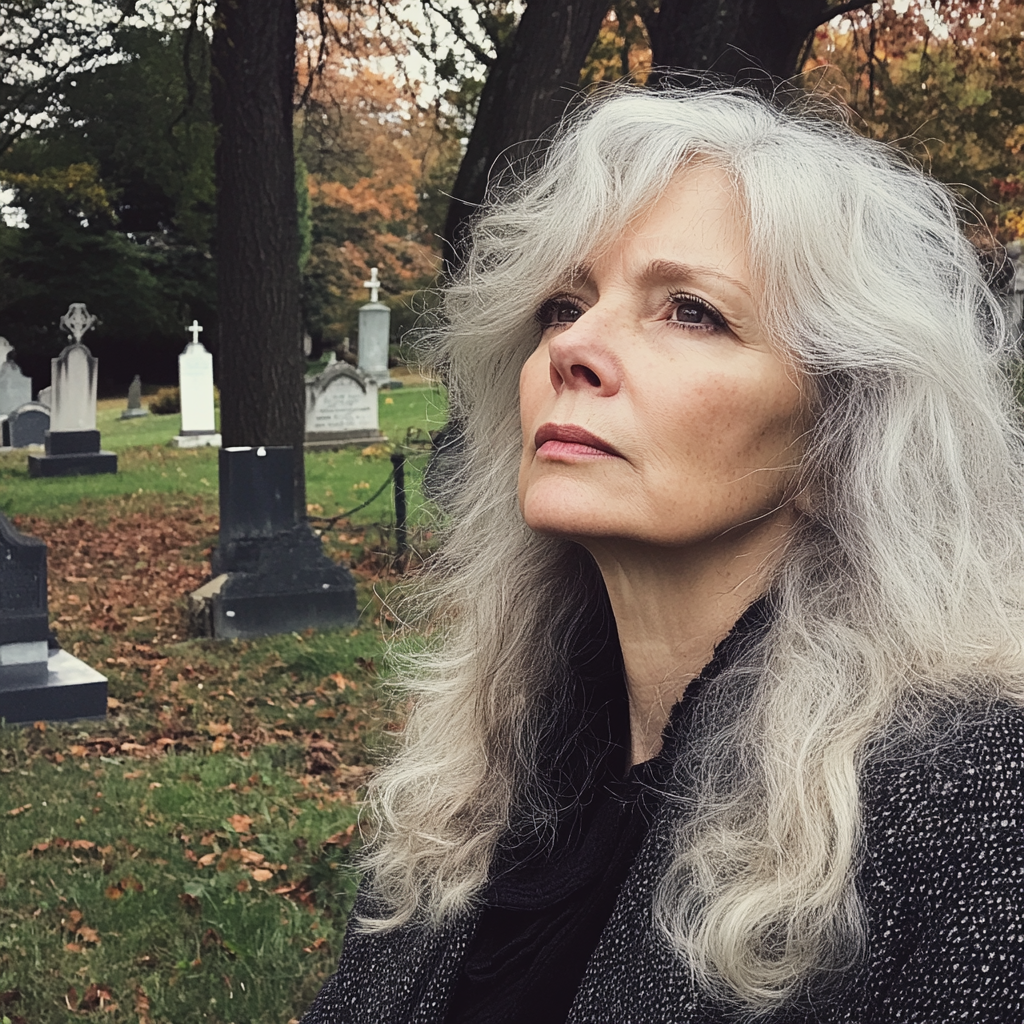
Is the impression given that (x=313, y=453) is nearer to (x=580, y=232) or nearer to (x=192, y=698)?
(x=192, y=698)

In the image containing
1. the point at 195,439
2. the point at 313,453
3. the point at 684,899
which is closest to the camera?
the point at 684,899

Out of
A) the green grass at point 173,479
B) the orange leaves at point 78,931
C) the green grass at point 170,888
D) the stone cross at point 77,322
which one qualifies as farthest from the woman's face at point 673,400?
the stone cross at point 77,322

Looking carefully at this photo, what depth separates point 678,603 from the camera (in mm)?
1743

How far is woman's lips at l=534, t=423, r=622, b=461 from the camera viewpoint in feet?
5.29

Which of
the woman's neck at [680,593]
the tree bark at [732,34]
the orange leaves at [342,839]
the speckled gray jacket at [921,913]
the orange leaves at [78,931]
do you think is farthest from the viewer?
the tree bark at [732,34]

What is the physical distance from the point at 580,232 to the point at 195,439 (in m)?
20.6

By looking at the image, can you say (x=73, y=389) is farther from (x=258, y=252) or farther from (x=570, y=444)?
(x=570, y=444)

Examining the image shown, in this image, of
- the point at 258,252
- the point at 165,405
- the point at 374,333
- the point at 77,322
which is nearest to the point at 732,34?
the point at 258,252

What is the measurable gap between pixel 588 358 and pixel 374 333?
24591mm

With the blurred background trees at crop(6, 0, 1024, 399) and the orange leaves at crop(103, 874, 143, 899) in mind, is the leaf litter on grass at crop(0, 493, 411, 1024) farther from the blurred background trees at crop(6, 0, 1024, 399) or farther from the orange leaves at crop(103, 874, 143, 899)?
the blurred background trees at crop(6, 0, 1024, 399)

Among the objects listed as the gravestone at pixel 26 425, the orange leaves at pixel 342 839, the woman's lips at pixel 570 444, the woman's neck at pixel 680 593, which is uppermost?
the woman's lips at pixel 570 444

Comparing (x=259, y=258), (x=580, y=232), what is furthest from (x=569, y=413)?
(x=259, y=258)

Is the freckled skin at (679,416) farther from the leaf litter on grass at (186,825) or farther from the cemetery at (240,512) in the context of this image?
the leaf litter on grass at (186,825)

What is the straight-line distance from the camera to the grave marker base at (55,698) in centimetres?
655
